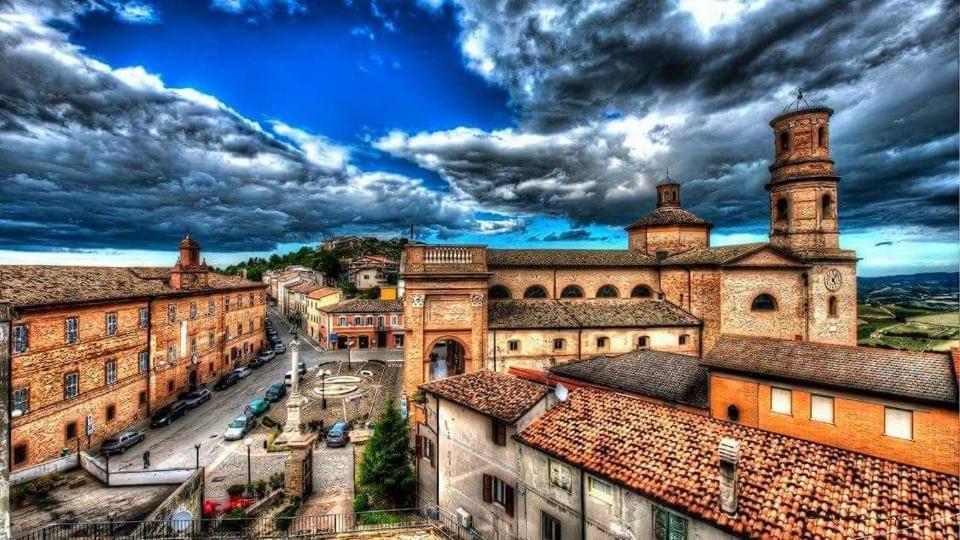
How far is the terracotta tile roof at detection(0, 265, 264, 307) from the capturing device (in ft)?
69.5

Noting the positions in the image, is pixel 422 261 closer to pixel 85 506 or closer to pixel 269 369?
pixel 85 506

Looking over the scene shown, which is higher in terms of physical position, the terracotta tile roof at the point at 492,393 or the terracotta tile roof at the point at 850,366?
the terracotta tile roof at the point at 850,366

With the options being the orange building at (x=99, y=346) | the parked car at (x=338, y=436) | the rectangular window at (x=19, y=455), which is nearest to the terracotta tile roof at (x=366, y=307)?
the orange building at (x=99, y=346)

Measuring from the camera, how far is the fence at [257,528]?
1066 centimetres

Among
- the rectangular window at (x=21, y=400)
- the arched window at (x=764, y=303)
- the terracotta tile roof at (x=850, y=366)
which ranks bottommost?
the rectangular window at (x=21, y=400)

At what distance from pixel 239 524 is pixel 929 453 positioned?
23.8 meters

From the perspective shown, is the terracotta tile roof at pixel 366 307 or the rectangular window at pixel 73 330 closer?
the rectangular window at pixel 73 330

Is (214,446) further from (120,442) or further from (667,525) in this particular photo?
(667,525)

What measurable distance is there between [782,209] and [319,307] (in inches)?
2068

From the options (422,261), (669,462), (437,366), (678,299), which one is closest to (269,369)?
(437,366)

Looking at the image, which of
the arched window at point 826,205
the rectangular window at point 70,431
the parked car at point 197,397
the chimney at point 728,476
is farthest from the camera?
the parked car at point 197,397

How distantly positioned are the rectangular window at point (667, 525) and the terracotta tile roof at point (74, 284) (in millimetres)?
26930

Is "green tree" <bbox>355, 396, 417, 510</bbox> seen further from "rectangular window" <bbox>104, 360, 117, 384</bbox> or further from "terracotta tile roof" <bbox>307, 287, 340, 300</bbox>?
"terracotta tile roof" <bbox>307, 287, 340, 300</bbox>

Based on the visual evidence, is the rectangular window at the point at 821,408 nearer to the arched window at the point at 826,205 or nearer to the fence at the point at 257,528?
the fence at the point at 257,528
